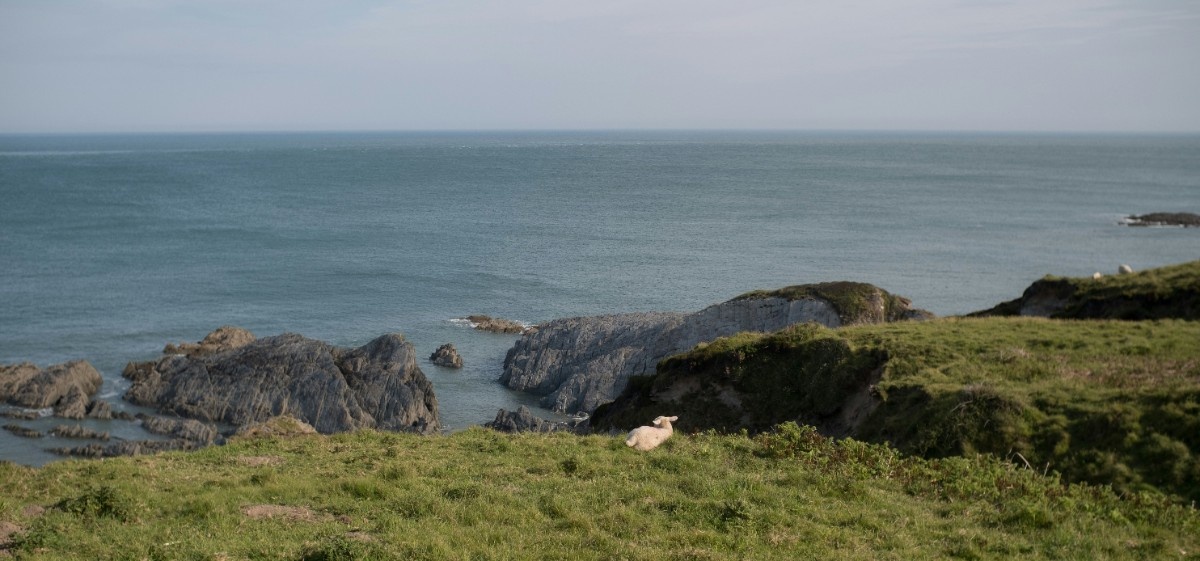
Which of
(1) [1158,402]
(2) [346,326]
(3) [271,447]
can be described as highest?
(1) [1158,402]

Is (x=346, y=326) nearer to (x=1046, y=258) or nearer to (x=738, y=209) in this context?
(x=1046, y=258)

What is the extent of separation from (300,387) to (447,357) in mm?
9293

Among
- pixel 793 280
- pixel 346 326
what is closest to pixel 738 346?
pixel 346 326

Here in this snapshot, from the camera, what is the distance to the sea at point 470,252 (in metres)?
53.9

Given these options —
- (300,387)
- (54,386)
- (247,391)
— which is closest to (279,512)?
(300,387)

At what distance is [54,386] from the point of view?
40.6 metres

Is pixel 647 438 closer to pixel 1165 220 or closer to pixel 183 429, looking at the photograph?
pixel 183 429

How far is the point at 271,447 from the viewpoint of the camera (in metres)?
18.6

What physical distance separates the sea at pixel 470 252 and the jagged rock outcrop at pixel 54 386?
43.6 inches

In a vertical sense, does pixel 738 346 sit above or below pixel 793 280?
above

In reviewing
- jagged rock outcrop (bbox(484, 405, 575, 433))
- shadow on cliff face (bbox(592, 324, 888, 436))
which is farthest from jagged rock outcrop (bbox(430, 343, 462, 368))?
shadow on cliff face (bbox(592, 324, 888, 436))

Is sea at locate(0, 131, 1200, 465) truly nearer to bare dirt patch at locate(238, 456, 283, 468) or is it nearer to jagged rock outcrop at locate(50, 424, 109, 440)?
jagged rock outcrop at locate(50, 424, 109, 440)

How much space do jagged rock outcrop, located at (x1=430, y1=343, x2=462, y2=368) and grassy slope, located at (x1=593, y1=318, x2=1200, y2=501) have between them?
20121 millimetres

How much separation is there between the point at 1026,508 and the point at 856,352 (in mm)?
10755
